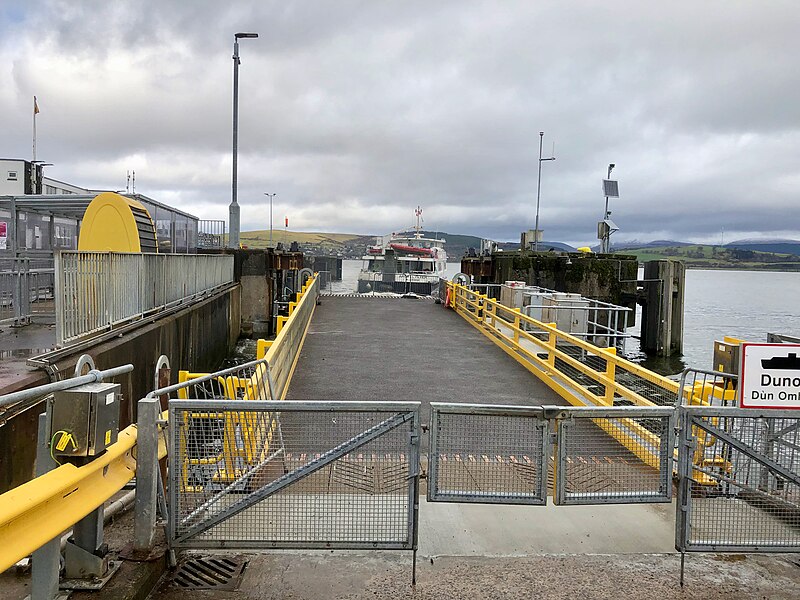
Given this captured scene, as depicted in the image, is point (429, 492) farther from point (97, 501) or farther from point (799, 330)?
point (799, 330)

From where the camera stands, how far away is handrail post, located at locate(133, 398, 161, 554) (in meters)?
4.24

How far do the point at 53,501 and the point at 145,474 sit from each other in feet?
3.24

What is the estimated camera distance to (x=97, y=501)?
3.66 metres

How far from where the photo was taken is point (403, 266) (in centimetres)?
6975

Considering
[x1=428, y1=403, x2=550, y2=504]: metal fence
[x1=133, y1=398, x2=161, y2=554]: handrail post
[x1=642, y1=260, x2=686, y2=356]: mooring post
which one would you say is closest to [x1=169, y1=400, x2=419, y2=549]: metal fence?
[x1=133, y1=398, x2=161, y2=554]: handrail post

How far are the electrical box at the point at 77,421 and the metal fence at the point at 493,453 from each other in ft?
7.20

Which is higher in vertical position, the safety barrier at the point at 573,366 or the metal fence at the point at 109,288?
the metal fence at the point at 109,288

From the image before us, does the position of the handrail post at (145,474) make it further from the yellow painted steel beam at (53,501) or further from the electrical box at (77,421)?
the electrical box at (77,421)

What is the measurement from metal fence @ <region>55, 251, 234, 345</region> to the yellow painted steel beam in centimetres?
415

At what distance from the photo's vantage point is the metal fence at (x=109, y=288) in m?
7.61

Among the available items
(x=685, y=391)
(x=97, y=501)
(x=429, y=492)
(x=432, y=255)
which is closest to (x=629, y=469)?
(x=429, y=492)

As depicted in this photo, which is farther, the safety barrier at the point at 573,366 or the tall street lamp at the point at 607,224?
the tall street lamp at the point at 607,224

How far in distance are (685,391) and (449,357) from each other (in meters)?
7.08

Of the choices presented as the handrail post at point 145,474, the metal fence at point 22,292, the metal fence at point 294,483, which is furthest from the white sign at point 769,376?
the metal fence at point 22,292
